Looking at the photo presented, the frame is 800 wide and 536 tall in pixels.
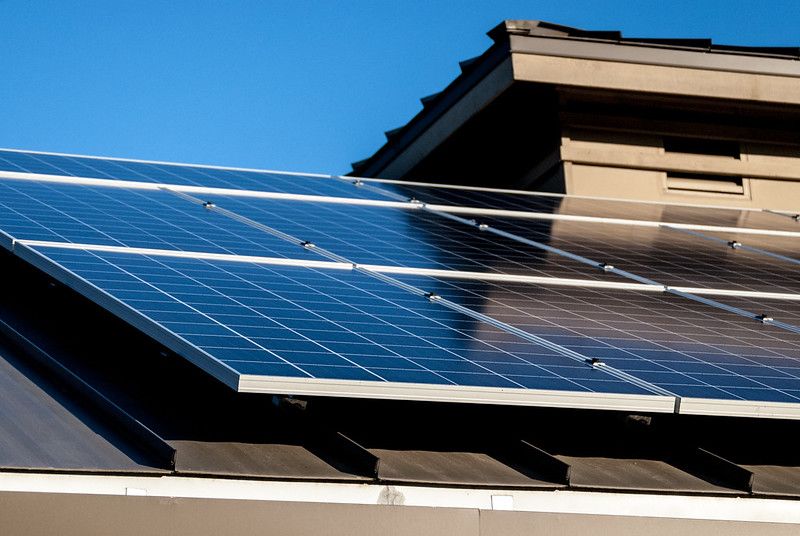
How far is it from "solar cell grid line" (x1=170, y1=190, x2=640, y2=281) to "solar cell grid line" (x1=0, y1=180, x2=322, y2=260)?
725mm

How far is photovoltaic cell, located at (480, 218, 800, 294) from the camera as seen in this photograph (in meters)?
14.4

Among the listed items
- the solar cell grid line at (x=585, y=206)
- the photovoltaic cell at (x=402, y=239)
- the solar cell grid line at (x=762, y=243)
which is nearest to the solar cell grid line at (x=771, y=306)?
the photovoltaic cell at (x=402, y=239)

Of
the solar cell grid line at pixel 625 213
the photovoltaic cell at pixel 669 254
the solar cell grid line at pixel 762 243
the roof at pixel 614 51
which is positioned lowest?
the photovoltaic cell at pixel 669 254

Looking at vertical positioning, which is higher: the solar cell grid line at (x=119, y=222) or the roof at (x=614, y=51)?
the roof at (x=614, y=51)

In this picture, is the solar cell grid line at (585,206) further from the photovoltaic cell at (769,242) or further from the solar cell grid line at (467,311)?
the solar cell grid line at (467,311)

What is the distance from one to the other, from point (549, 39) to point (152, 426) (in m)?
13.7

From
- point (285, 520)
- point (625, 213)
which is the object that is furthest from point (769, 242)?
point (285, 520)

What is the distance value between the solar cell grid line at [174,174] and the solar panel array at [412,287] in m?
0.07

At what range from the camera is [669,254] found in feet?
52.2

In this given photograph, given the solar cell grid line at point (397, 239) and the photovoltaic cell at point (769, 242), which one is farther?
the photovoltaic cell at point (769, 242)

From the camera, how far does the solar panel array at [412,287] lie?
865 centimetres

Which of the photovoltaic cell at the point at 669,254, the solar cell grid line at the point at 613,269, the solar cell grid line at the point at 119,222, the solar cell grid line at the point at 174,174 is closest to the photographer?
the solar cell grid line at the point at 119,222

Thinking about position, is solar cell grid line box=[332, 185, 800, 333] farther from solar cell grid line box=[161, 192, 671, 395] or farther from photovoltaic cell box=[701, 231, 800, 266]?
→ photovoltaic cell box=[701, 231, 800, 266]

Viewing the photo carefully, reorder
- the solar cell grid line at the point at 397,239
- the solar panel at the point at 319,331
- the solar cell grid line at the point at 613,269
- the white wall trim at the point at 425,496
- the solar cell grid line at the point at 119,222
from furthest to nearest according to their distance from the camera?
the solar cell grid line at the point at 397,239, the solar cell grid line at the point at 613,269, the solar cell grid line at the point at 119,222, the solar panel at the point at 319,331, the white wall trim at the point at 425,496
